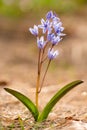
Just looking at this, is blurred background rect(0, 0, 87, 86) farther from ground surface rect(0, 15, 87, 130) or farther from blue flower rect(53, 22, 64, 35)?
blue flower rect(53, 22, 64, 35)

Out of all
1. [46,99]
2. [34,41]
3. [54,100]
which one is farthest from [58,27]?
[34,41]

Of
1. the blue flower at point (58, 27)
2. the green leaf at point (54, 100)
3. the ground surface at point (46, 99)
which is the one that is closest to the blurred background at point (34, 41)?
the ground surface at point (46, 99)

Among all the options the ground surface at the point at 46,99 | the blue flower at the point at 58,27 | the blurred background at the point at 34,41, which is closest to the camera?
the blue flower at the point at 58,27

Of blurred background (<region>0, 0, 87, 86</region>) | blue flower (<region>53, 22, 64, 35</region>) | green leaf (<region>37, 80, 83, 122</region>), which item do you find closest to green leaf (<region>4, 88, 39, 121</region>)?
green leaf (<region>37, 80, 83, 122</region>)

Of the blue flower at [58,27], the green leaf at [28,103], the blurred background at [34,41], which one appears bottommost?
the green leaf at [28,103]

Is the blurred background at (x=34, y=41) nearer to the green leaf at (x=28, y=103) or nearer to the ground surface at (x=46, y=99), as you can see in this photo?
the ground surface at (x=46, y=99)

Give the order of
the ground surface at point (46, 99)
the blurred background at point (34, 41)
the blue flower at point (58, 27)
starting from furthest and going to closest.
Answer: the blurred background at point (34, 41), the ground surface at point (46, 99), the blue flower at point (58, 27)

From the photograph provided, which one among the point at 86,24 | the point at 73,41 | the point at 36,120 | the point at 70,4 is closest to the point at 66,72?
the point at 73,41

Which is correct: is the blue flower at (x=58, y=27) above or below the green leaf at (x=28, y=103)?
above

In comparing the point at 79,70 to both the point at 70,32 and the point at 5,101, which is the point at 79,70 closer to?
the point at 70,32

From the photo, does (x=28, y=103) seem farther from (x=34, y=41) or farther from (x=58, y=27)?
(x=34, y=41)
